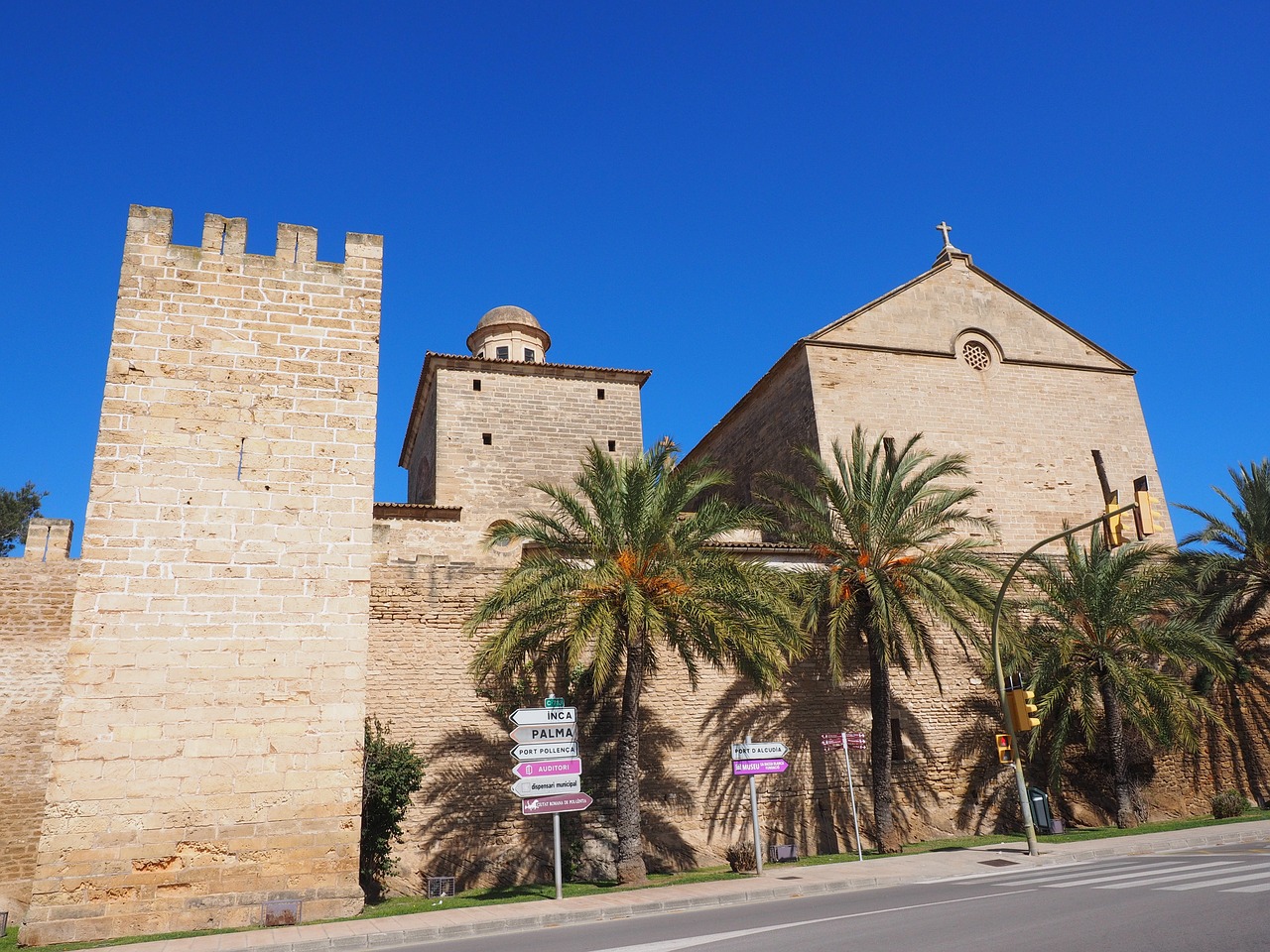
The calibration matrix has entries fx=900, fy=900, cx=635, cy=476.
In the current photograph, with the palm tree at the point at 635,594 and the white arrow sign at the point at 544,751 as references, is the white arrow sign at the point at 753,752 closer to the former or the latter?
the palm tree at the point at 635,594

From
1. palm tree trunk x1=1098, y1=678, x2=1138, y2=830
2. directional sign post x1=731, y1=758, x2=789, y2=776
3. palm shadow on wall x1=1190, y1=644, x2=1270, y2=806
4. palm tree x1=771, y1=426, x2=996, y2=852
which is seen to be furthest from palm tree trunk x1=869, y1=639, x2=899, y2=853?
palm shadow on wall x1=1190, y1=644, x2=1270, y2=806

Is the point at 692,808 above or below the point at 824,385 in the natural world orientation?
below

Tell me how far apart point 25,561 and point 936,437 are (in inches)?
852

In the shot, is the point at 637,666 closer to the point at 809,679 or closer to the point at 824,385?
the point at 809,679

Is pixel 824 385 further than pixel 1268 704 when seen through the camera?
Yes

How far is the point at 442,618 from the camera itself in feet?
53.1

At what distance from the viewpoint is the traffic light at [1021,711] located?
14.4m

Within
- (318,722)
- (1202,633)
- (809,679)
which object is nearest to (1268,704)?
(1202,633)

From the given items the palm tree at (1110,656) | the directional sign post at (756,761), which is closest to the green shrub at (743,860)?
the directional sign post at (756,761)

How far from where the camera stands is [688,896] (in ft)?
37.4

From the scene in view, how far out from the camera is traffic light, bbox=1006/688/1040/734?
14383mm

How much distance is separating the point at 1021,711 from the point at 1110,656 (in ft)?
15.0

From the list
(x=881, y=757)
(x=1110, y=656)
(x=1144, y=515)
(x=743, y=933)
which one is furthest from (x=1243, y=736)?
(x=743, y=933)

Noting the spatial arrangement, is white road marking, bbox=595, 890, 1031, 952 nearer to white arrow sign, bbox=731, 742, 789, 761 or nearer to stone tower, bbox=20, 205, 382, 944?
white arrow sign, bbox=731, 742, 789, 761
